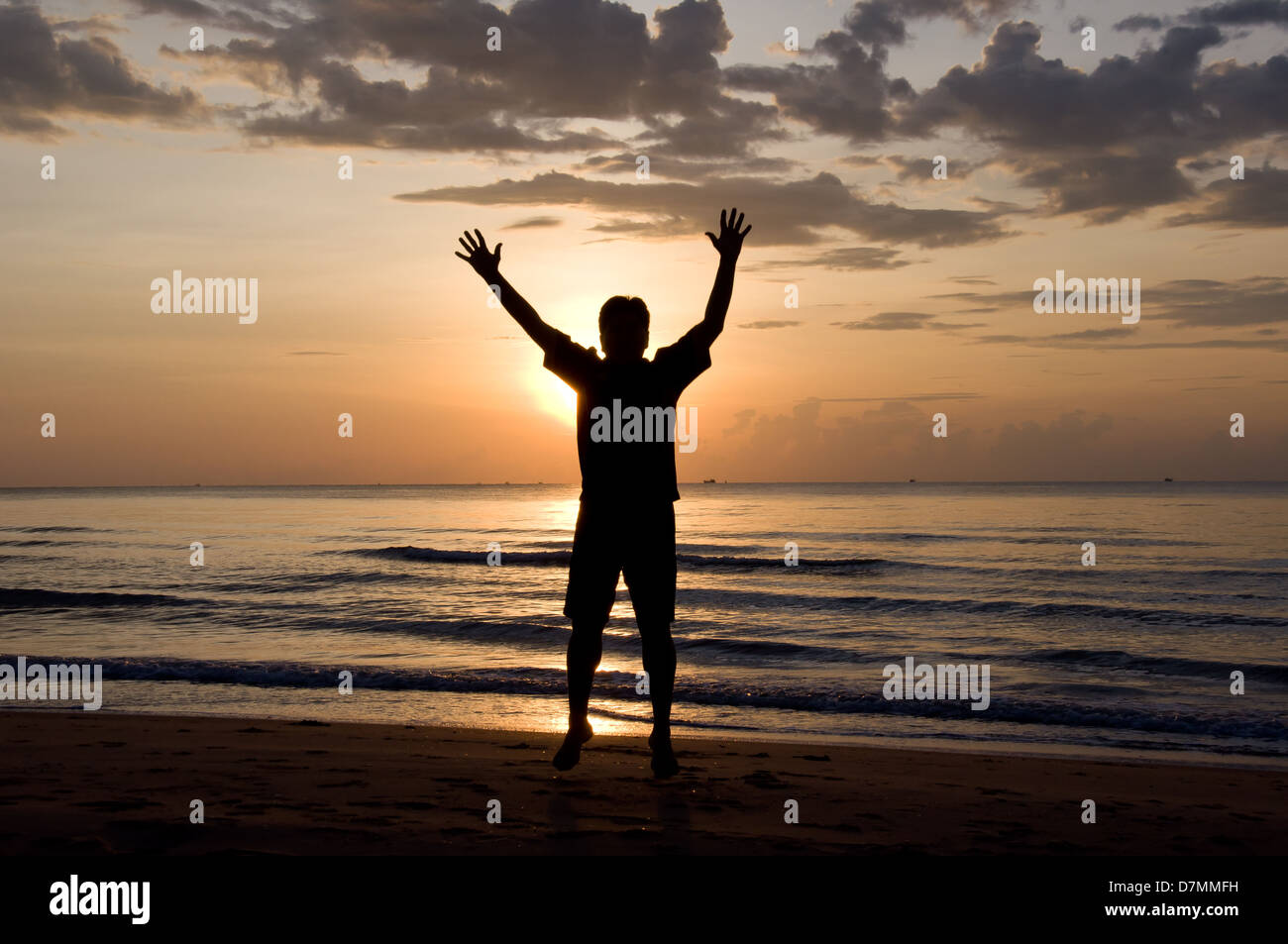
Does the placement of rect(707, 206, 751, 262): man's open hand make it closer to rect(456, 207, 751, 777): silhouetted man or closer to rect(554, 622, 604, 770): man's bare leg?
rect(456, 207, 751, 777): silhouetted man

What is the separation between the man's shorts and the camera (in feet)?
15.5

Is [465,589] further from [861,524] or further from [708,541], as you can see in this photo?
[861,524]

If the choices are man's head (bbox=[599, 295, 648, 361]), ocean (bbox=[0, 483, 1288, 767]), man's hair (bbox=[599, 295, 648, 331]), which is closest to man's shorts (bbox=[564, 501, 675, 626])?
man's head (bbox=[599, 295, 648, 361])

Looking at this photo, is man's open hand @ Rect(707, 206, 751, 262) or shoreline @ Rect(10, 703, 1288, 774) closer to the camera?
man's open hand @ Rect(707, 206, 751, 262)

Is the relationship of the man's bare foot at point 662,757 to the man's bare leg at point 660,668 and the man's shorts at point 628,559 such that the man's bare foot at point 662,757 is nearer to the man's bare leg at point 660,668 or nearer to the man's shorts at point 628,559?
the man's bare leg at point 660,668

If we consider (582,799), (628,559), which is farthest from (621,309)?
(582,799)

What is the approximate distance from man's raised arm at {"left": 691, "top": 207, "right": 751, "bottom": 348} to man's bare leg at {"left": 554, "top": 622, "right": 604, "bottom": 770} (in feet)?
5.05

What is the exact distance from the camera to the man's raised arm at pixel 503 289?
15.2 feet

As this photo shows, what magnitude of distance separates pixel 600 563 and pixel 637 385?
2.91ft

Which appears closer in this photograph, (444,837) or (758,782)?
(444,837)

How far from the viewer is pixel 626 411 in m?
4.73
